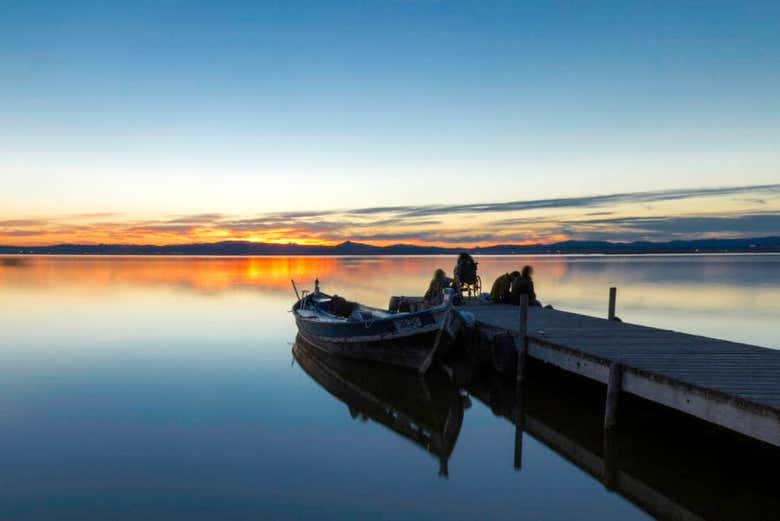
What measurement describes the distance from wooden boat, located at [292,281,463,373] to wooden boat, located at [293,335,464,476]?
413 mm

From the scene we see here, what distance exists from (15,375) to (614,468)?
629 inches

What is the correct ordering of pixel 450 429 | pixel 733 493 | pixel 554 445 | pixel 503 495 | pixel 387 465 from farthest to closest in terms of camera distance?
pixel 450 429 < pixel 554 445 < pixel 387 465 < pixel 503 495 < pixel 733 493

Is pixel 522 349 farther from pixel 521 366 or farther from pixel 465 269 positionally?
pixel 465 269

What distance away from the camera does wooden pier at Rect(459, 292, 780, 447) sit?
706cm

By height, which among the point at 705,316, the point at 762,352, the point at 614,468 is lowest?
the point at 705,316

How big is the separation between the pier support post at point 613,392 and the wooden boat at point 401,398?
9.45ft

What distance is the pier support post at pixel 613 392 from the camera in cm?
946

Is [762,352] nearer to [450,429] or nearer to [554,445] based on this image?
[554,445]

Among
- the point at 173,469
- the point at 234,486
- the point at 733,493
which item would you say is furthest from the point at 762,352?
the point at 173,469

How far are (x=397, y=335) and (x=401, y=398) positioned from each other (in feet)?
6.33

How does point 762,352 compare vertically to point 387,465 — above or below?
above

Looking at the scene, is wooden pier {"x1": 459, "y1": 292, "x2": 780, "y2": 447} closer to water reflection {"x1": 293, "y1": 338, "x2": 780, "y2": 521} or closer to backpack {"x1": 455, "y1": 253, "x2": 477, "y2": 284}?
water reflection {"x1": 293, "y1": 338, "x2": 780, "y2": 521}

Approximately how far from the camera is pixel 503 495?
27.2 ft

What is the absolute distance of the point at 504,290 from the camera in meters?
21.3
